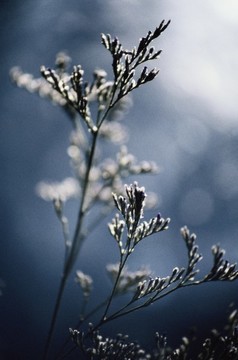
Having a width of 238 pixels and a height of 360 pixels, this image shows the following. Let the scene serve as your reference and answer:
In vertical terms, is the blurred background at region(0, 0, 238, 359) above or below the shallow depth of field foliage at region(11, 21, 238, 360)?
above

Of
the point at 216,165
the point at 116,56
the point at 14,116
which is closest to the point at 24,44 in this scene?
the point at 14,116

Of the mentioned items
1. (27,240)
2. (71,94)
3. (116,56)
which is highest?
(27,240)

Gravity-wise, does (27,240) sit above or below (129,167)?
above

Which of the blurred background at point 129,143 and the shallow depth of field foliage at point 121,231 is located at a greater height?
the blurred background at point 129,143

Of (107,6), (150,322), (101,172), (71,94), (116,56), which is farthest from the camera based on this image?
(107,6)

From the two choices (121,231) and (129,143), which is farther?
(129,143)

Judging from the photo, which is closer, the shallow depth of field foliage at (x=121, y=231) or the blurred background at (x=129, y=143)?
the shallow depth of field foliage at (x=121, y=231)

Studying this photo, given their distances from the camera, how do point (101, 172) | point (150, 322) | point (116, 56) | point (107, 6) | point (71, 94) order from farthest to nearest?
point (107, 6) → point (150, 322) → point (101, 172) → point (71, 94) → point (116, 56)

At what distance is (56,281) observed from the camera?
20.0 m

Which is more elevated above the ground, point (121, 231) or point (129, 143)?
point (129, 143)

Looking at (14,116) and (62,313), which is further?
(14,116)

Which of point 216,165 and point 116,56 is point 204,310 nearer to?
point 216,165

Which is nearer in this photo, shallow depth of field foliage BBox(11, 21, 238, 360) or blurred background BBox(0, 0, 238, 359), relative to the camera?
shallow depth of field foliage BBox(11, 21, 238, 360)

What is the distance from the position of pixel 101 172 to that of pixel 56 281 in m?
16.3
